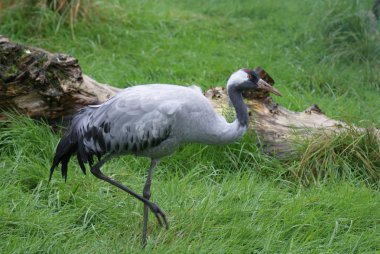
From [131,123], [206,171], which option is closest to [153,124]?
[131,123]

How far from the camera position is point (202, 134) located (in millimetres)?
4152

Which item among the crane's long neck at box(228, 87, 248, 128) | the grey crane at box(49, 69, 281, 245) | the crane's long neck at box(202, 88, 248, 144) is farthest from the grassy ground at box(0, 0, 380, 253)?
the crane's long neck at box(228, 87, 248, 128)

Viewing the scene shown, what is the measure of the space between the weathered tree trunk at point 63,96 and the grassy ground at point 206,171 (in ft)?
0.44

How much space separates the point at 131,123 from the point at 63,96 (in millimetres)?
1084

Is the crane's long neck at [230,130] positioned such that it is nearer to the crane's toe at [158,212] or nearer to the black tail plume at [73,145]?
the crane's toe at [158,212]

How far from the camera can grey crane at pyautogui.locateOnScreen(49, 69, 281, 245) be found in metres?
4.08

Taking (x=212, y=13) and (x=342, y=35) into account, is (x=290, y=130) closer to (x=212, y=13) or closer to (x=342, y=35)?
(x=342, y=35)

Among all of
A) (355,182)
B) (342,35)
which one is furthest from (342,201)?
(342,35)

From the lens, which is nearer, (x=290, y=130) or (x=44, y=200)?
(x=44, y=200)

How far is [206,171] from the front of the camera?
16.8ft

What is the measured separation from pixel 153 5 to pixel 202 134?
228 inches

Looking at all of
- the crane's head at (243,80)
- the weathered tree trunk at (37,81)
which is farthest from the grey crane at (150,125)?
the weathered tree trunk at (37,81)

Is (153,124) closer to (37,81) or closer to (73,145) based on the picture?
(73,145)

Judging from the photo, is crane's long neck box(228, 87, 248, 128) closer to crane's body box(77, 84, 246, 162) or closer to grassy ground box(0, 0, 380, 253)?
crane's body box(77, 84, 246, 162)
